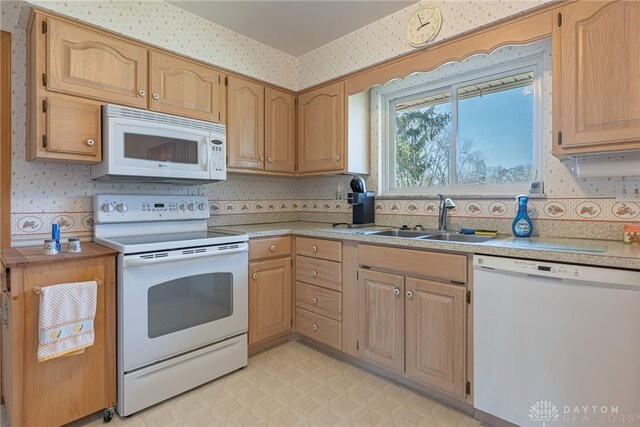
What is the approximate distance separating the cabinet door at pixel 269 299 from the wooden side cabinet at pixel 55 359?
0.86 m

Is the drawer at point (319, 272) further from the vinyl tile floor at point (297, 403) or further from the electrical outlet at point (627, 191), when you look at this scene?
the electrical outlet at point (627, 191)

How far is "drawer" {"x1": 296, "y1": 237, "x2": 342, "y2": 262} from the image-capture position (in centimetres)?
224

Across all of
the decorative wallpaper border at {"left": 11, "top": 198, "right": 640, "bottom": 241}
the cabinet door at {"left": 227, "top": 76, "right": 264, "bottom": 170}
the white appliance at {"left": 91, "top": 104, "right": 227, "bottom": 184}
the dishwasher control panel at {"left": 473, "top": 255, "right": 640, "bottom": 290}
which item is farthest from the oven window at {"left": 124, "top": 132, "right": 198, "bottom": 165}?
the dishwasher control panel at {"left": 473, "top": 255, "right": 640, "bottom": 290}

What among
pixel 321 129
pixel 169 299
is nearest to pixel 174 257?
pixel 169 299

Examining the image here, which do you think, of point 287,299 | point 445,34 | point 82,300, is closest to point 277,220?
point 287,299

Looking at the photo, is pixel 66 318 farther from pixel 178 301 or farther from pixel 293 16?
pixel 293 16

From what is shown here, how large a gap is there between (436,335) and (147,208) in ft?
6.44

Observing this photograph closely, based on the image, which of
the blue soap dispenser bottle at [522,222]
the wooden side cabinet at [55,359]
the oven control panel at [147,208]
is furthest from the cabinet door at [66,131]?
the blue soap dispenser bottle at [522,222]

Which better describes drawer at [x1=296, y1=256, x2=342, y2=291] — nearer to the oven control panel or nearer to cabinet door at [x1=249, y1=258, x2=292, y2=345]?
cabinet door at [x1=249, y1=258, x2=292, y2=345]

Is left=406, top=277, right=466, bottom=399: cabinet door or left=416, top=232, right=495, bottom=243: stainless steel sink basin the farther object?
left=416, top=232, right=495, bottom=243: stainless steel sink basin

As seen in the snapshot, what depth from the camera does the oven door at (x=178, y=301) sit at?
167 centimetres

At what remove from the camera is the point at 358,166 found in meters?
2.70

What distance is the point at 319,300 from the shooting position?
2367mm

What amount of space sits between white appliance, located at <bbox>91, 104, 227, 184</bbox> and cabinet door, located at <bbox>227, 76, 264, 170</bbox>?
17 cm
